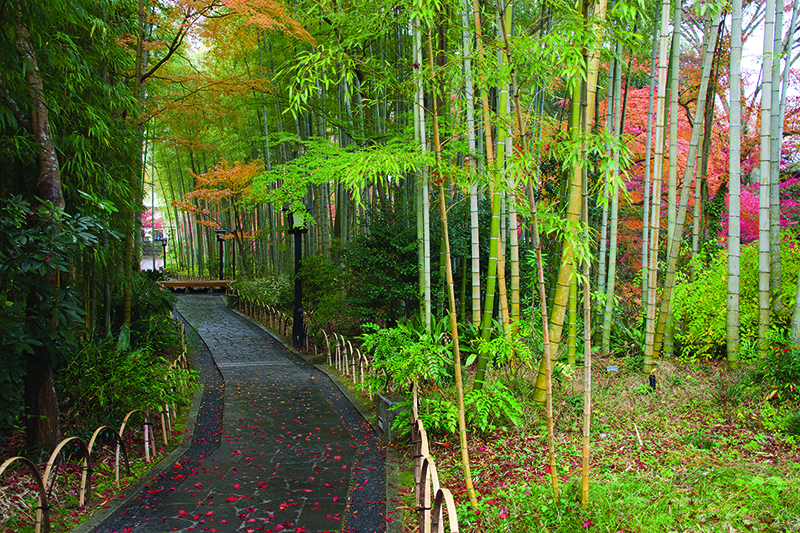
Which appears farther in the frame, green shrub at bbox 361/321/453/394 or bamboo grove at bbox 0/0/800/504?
green shrub at bbox 361/321/453/394

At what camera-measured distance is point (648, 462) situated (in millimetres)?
3066

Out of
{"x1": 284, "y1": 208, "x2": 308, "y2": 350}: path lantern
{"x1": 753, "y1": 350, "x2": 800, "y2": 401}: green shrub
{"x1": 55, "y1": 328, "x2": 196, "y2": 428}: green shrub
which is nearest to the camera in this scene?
{"x1": 753, "y1": 350, "x2": 800, "y2": 401}: green shrub

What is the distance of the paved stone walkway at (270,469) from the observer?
10.6 ft

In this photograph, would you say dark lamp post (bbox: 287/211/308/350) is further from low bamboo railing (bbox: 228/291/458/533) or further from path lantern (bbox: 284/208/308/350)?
low bamboo railing (bbox: 228/291/458/533)

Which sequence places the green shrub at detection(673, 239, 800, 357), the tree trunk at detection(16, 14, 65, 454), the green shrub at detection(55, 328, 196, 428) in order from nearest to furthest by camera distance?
1. the tree trunk at detection(16, 14, 65, 454)
2. the green shrub at detection(55, 328, 196, 428)
3. the green shrub at detection(673, 239, 800, 357)

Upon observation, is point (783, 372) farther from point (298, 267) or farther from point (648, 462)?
point (298, 267)

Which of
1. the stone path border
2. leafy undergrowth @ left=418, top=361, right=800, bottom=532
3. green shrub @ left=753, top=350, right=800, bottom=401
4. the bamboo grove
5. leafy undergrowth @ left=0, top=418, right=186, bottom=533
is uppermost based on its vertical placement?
the bamboo grove

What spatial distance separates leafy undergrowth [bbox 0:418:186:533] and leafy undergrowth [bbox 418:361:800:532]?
2.32 metres

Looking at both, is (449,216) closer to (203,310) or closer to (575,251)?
(575,251)

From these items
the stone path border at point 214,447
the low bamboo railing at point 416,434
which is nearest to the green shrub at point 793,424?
the low bamboo railing at point 416,434

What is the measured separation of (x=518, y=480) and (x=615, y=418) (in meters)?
1.08

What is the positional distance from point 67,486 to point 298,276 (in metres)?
5.11

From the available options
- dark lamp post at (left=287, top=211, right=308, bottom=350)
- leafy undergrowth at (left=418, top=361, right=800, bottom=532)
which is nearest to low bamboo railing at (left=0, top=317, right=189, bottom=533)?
leafy undergrowth at (left=418, top=361, right=800, bottom=532)

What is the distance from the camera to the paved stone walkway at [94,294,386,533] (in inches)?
127
